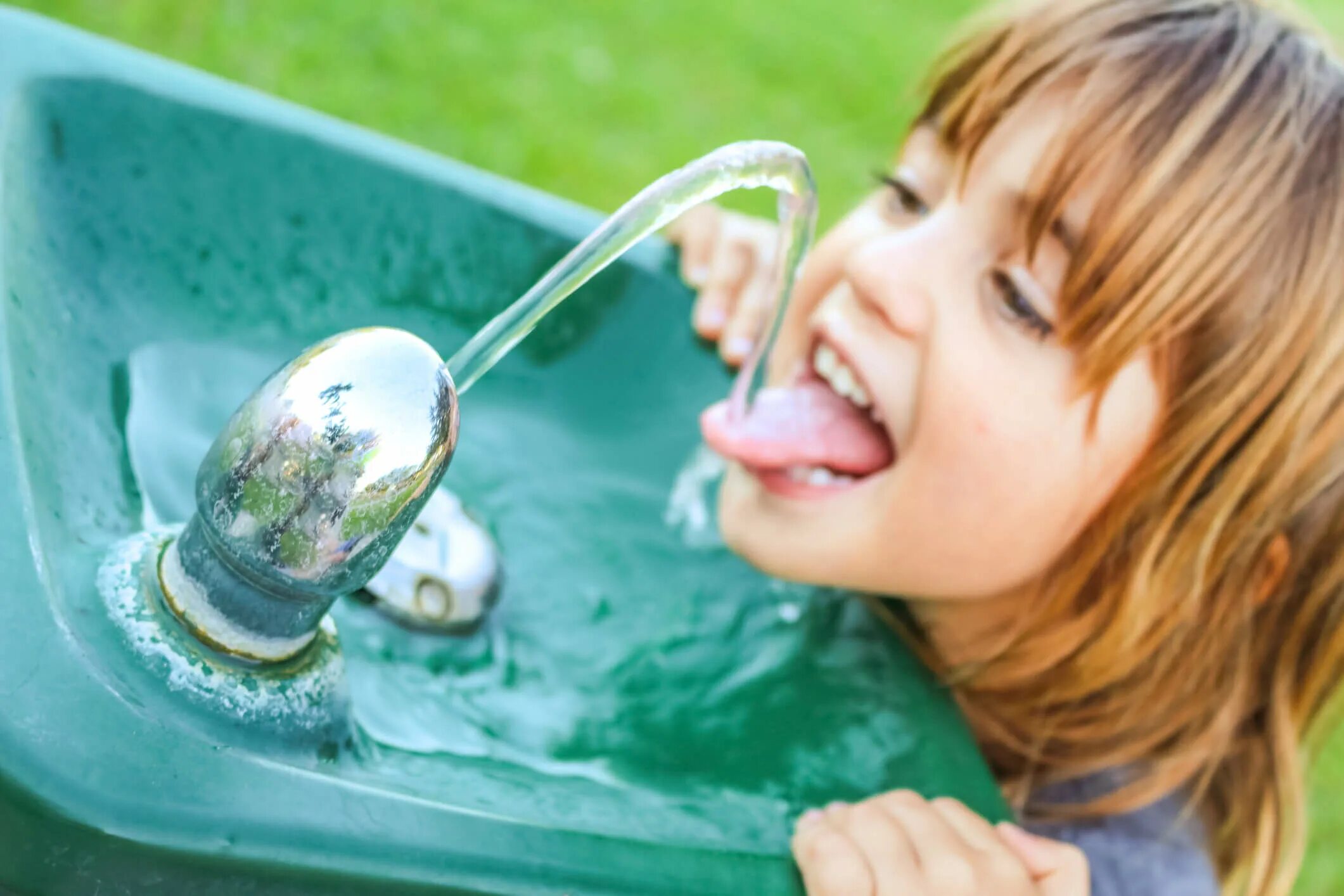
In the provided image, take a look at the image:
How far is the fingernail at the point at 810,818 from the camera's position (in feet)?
2.33

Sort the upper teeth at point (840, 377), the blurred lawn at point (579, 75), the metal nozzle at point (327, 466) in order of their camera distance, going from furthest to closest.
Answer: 1. the blurred lawn at point (579, 75)
2. the upper teeth at point (840, 377)
3. the metal nozzle at point (327, 466)

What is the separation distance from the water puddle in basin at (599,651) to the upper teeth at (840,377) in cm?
17

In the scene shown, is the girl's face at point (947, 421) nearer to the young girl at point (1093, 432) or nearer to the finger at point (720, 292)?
the young girl at point (1093, 432)

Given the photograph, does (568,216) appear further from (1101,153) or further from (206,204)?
(1101,153)

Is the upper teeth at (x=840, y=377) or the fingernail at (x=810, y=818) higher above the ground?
the upper teeth at (x=840, y=377)

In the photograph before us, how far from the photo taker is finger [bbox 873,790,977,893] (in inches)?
26.3

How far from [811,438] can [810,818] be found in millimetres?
304

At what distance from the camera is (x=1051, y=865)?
72 cm

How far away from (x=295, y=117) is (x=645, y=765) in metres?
0.53

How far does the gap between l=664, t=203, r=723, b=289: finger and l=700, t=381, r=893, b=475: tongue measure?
0.22 meters

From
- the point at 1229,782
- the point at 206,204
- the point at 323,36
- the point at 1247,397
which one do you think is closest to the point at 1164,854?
the point at 1229,782

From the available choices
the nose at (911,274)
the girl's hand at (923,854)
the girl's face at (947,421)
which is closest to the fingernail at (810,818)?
the girl's hand at (923,854)

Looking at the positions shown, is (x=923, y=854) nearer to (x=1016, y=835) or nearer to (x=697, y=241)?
(x=1016, y=835)

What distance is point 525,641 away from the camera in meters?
0.87
